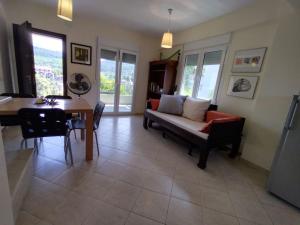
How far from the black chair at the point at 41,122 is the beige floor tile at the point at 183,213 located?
4.92 feet

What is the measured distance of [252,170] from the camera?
88.9 inches

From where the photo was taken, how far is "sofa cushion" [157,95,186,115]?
327 cm

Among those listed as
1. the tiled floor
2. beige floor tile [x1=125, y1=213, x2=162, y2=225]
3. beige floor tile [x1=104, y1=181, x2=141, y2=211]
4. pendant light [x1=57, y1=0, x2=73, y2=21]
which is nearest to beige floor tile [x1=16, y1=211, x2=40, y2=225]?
the tiled floor

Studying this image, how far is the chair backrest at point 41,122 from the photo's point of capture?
63.5 inches

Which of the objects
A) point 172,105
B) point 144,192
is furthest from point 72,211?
point 172,105

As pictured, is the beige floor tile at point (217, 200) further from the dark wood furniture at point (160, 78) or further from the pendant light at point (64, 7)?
the dark wood furniture at point (160, 78)

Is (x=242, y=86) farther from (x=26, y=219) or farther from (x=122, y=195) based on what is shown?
(x=26, y=219)

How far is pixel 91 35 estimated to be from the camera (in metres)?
3.74

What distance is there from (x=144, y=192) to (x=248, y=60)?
2623 millimetres

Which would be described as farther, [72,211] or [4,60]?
[4,60]

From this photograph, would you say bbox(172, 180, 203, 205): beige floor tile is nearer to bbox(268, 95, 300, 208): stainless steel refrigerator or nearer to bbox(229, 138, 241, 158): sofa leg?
bbox(268, 95, 300, 208): stainless steel refrigerator

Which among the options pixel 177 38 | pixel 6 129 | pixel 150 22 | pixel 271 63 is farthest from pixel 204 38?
pixel 6 129

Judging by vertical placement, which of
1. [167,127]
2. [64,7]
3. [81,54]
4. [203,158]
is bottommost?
[203,158]

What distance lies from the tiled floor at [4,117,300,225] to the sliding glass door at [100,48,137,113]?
2201 millimetres
